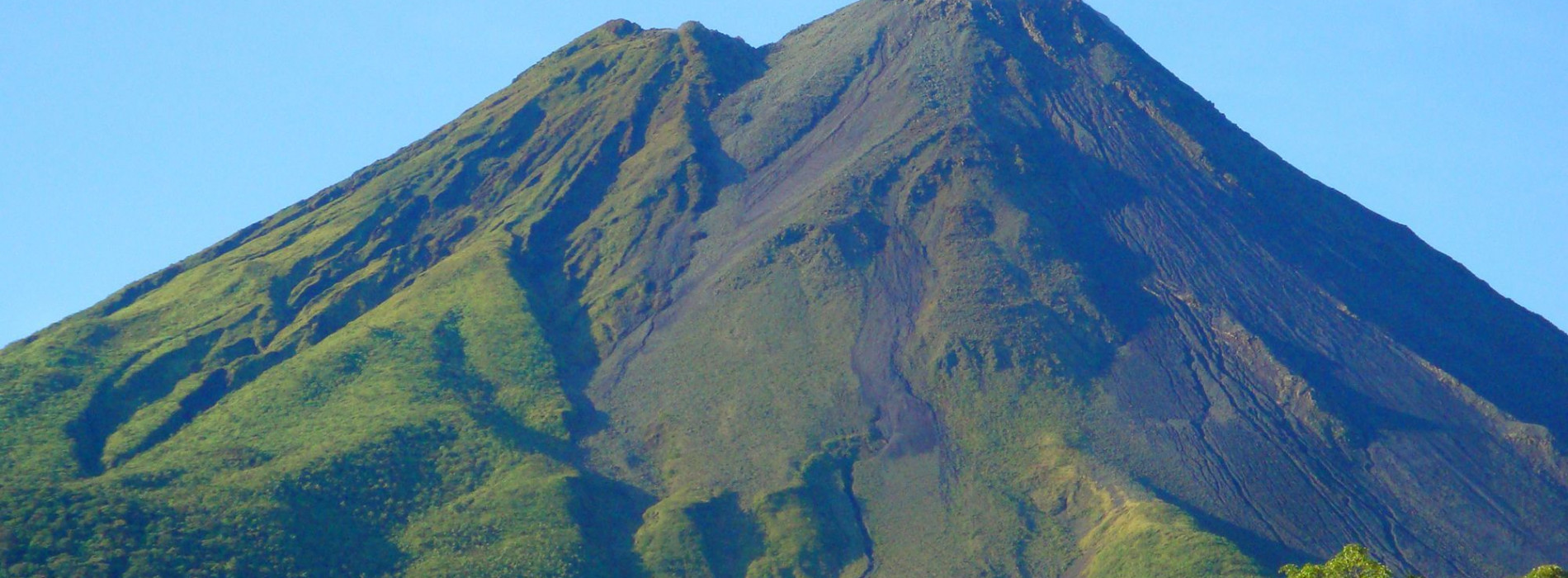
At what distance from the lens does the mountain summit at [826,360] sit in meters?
100

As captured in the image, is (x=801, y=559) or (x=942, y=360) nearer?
(x=801, y=559)

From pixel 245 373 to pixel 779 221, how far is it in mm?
44227

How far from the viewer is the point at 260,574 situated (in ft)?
304

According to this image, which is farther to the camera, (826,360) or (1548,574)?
(826,360)

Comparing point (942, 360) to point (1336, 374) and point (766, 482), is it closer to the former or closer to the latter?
point (766, 482)

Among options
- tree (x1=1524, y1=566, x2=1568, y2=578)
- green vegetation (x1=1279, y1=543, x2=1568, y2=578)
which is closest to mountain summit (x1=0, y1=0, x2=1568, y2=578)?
green vegetation (x1=1279, y1=543, x2=1568, y2=578)

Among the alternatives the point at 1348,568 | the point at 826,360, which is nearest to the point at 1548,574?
the point at 1348,568

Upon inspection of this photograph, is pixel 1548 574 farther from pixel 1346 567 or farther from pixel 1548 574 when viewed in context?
pixel 1346 567

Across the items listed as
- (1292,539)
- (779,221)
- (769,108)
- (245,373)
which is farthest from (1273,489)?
(245,373)

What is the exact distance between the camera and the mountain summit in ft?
330

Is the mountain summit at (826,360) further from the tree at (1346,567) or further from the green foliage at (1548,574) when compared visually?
the green foliage at (1548,574)

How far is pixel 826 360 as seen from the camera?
11650 cm

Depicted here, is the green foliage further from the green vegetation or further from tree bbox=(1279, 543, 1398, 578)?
tree bbox=(1279, 543, 1398, 578)

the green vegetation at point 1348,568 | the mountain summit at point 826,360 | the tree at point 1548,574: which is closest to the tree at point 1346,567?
the green vegetation at point 1348,568
